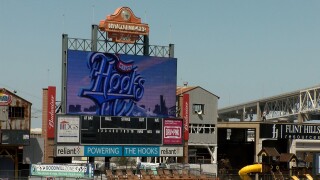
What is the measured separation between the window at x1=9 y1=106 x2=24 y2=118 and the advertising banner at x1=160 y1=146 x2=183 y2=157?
1418 cm

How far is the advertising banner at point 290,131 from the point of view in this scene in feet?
276

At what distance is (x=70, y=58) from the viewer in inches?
2520

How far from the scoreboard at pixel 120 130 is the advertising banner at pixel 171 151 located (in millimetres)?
980

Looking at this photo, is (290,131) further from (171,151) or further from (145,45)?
(145,45)

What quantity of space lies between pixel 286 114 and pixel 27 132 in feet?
250

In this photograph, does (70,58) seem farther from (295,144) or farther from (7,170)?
(295,144)

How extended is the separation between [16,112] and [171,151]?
16.0m

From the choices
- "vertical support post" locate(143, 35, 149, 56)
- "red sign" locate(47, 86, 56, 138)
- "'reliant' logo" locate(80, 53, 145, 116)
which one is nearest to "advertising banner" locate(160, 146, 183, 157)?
"'reliant' logo" locate(80, 53, 145, 116)

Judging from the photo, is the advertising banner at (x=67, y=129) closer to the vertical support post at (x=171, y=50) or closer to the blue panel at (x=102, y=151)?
the blue panel at (x=102, y=151)

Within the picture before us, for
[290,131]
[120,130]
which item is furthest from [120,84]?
[290,131]

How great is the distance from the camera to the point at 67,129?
63.3 meters

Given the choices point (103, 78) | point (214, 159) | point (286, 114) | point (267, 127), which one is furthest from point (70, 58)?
point (286, 114)

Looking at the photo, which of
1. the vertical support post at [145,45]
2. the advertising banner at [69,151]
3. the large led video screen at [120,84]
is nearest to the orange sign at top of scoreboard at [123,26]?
the vertical support post at [145,45]

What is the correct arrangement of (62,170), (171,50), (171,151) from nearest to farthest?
(62,170)
(171,151)
(171,50)
